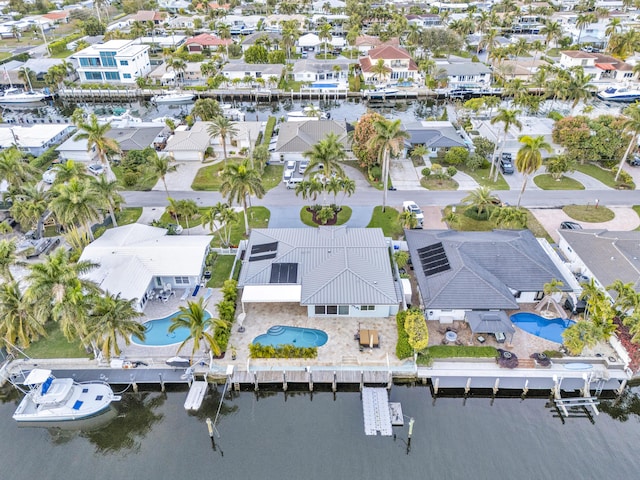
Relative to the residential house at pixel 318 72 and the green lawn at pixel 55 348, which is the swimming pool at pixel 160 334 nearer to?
the green lawn at pixel 55 348

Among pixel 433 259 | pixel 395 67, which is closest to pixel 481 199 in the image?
pixel 433 259

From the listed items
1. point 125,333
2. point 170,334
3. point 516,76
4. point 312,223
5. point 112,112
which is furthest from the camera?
point 516,76

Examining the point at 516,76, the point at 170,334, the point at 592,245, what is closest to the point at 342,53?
the point at 516,76

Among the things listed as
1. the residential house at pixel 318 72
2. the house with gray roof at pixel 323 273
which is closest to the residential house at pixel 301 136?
the house with gray roof at pixel 323 273

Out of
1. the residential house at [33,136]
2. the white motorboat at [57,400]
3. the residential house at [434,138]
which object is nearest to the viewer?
the white motorboat at [57,400]

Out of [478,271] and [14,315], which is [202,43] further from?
[478,271]

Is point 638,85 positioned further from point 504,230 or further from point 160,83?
point 160,83
